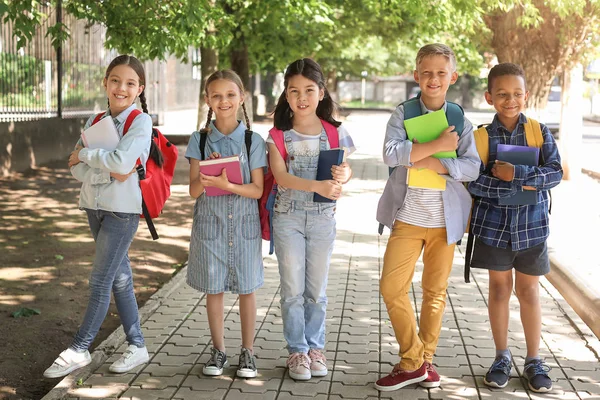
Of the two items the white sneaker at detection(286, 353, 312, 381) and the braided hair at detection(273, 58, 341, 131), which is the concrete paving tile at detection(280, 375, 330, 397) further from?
the braided hair at detection(273, 58, 341, 131)

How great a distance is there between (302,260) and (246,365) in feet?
2.27

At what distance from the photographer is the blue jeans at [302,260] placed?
4.67m

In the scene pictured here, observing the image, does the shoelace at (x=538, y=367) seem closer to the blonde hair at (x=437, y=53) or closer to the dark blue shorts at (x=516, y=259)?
the dark blue shorts at (x=516, y=259)

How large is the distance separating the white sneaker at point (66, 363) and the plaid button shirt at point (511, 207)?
240cm

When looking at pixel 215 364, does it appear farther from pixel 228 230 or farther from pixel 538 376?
pixel 538 376

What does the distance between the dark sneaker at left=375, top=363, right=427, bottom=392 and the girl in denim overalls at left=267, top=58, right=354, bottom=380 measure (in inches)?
15.5

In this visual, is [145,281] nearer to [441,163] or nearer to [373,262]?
[373,262]

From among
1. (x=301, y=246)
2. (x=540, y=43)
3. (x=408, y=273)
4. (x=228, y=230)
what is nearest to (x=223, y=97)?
(x=228, y=230)

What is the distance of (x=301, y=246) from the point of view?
4695 mm

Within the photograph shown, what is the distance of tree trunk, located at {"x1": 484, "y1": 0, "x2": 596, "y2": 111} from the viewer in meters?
13.6

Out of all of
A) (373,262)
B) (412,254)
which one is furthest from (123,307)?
(373,262)

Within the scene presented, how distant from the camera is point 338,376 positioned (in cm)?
484

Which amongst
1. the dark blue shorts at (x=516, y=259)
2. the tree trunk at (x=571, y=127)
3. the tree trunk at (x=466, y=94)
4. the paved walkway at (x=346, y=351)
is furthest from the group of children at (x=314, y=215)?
the tree trunk at (x=466, y=94)

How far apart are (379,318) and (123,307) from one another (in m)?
2.07
